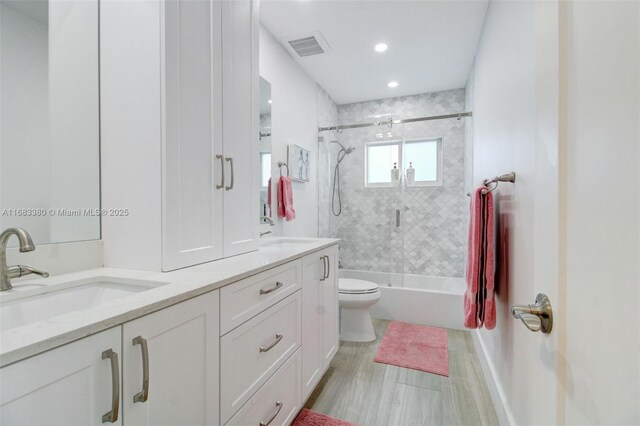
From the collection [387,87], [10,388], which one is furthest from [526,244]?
[387,87]

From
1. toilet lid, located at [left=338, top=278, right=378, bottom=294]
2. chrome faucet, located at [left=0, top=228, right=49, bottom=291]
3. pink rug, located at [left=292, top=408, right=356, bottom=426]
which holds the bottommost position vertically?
pink rug, located at [left=292, top=408, right=356, bottom=426]

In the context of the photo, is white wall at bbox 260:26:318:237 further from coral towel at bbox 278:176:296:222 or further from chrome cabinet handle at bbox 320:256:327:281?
chrome cabinet handle at bbox 320:256:327:281

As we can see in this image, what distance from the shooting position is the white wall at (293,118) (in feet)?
7.60

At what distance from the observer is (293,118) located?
267cm

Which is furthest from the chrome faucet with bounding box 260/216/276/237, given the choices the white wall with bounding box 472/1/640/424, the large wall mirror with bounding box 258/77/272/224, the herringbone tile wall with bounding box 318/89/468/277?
the white wall with bounding box 472/1/640/424

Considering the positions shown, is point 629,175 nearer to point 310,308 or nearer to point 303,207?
point 310,308

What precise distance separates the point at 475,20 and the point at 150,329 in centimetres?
280

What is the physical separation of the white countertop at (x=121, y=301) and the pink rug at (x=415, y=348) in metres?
1.48

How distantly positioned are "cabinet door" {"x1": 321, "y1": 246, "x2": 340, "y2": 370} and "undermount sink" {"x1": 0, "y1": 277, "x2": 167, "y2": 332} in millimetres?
1099

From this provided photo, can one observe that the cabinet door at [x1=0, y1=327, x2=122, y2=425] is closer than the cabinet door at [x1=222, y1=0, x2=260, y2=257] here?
Yes

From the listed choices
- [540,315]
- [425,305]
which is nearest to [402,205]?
[425,305]

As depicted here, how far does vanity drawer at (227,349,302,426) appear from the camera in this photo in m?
1.08

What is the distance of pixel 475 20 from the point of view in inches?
84.9

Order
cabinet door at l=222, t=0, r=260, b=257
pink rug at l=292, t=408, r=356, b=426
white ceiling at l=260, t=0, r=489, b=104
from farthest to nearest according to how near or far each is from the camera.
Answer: white ceiling at l=260, t=0, r=489, b=104, pink rug at l=292, t=408, r=356, b=426, cabinet door at l=222, t=0, r=260, b=257
